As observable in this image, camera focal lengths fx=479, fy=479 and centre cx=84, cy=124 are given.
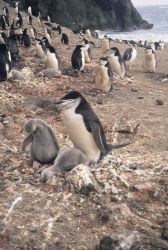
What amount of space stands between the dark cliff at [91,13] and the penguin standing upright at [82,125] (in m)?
36.1

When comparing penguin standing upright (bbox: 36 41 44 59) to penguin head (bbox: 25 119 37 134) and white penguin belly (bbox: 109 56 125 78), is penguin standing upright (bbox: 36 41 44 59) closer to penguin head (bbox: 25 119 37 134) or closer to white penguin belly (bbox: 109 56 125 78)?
white penguin belly (bbox: 109 56 125 78)

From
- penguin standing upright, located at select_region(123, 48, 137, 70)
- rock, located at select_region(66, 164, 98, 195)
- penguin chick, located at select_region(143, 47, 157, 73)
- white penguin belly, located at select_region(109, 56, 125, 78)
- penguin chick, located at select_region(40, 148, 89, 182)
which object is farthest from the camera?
penguin standing upright, located at select_region(123, 48, 137, 70)

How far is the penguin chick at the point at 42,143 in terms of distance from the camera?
5.81m

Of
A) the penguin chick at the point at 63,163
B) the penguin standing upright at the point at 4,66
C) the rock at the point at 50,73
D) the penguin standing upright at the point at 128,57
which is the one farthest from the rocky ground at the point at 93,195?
the penguin standing upright at the point at 128,57

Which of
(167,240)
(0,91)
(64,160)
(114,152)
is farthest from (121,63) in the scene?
(167,240)

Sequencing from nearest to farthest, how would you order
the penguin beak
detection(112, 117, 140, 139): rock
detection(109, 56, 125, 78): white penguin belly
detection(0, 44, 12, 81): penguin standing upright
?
the penguin beak → detection(112, 117, 140, 139): rock → detection(0, 44, 12, 81): penguin standing upright → detection(109, 56, 125, 78): white penguin belly

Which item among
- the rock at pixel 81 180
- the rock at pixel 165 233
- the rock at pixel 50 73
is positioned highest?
the rock at pixel 50 73

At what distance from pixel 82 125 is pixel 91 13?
141 ft

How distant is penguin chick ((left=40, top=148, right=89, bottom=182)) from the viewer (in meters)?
5.61

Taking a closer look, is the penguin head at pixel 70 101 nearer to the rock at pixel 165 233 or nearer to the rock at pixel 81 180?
the rock at pixel 81 180

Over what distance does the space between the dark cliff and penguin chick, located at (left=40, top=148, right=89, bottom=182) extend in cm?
3640

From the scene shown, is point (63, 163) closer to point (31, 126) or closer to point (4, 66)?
point (31, 126)

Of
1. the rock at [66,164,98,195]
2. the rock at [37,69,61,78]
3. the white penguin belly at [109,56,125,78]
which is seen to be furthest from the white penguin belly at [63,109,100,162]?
the white penguin belly at [109,56,125,78]

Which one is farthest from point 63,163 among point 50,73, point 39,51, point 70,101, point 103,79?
point 39,51
